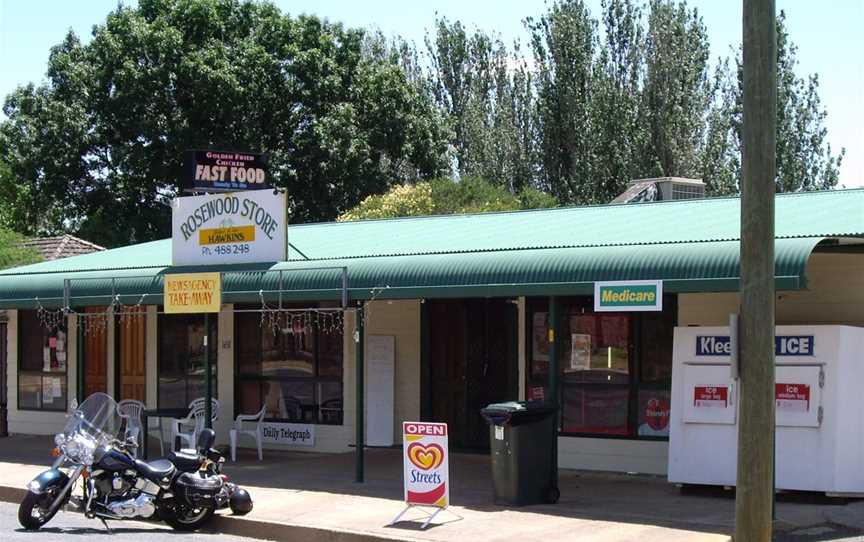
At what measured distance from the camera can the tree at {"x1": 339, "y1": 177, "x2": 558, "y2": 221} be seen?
1246 inches

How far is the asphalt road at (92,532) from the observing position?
11258 millimetres

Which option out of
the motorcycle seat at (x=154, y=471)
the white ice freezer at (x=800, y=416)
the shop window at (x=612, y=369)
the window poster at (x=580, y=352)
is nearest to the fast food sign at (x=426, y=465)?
the motorcycle seat at (x=154, y=471)

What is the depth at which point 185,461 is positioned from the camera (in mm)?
11812

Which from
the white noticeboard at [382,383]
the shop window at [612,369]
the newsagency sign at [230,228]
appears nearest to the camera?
the shop window at [612,369]

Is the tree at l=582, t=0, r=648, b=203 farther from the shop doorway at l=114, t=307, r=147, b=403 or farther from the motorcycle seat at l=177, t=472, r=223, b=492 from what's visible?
the motorcycle seat at l=177, t=472, r=223, b=492

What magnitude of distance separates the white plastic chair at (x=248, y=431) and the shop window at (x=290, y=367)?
375 millimetres

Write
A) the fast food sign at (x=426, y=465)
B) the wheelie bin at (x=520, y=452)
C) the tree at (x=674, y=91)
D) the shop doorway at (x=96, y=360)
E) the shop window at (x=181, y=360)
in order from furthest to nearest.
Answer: the tree at (x=674, y=91), the shop doorway at (x=96, y=360), the shop window at (x=181, y=360), the wheelie bin at (x=520, y=452), the fast food sign at (x=426, y=465)

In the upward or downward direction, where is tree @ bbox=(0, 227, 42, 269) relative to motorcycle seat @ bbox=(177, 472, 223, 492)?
upward

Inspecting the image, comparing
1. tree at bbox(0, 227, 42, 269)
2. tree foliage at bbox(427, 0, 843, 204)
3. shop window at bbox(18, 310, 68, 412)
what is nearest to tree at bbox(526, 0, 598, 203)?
tree foliage at bbox(427, 0, 843, 204)

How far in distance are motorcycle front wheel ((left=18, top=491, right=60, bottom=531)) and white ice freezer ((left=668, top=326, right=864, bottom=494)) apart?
6.53 metres

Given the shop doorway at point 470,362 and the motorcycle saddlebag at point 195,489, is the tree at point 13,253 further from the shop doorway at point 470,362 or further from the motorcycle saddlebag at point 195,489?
the motorcycle saddlebag at point 195,489

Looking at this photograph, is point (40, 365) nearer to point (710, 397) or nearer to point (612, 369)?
point (612, 369)

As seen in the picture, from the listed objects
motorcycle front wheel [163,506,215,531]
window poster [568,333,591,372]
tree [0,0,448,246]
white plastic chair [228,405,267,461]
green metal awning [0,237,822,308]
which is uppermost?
tree [0,0,448,246]

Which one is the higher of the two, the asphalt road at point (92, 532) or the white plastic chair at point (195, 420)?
the white plastic chair at point (195, 420)
